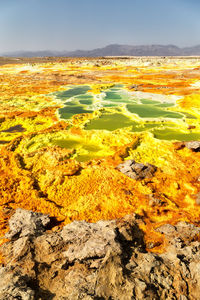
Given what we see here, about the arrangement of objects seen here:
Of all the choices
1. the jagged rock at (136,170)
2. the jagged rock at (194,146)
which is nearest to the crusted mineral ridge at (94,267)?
the jagged rock at (136,170)

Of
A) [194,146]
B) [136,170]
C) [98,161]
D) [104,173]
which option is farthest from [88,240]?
[194,146]

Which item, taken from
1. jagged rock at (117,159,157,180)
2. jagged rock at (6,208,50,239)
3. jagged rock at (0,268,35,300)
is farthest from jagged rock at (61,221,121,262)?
jagged rock at (117,159,157,180)

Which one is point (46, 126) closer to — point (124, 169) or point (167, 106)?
point (124, 169)

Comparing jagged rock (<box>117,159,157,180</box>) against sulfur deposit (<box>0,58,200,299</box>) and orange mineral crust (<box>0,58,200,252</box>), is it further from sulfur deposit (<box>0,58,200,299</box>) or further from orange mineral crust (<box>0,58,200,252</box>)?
orange mineral crust (<box>0,58,200,252</box>)

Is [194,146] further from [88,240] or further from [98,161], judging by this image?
[88,240]

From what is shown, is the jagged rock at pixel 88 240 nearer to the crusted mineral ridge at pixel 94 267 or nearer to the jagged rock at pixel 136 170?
the crusted mineral ridge at pixel 94 267

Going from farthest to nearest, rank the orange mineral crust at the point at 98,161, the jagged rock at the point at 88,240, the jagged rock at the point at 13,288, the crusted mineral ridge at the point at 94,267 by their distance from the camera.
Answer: the orange mineral crust at the point at 98,161 → the jagged rock at the point at 88,240 → the crusted mineral ridge at the point at 94,267 → the jagged rock at the point at 13,288

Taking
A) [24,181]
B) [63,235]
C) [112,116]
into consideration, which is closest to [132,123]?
[112,116]
